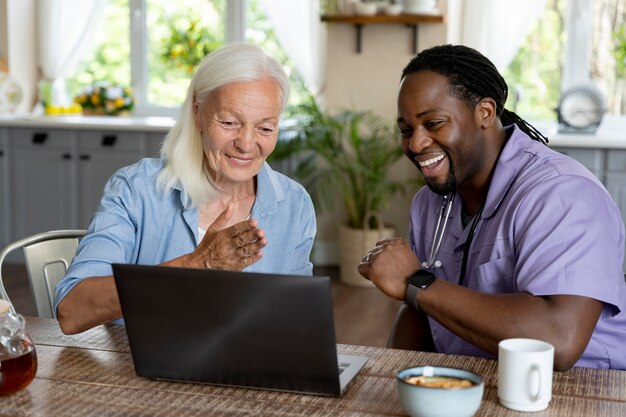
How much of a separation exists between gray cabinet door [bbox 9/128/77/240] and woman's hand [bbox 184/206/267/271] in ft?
13.3

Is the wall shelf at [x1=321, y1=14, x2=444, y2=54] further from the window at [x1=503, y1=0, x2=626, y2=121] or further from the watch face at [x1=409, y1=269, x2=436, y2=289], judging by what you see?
the watch face at [x1=409, y1=269, x2=436, y2=289]

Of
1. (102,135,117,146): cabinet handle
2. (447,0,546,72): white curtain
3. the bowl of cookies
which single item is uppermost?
(447,0,546,72): white curtain

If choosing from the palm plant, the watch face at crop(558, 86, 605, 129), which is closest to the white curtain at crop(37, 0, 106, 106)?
the palm plant

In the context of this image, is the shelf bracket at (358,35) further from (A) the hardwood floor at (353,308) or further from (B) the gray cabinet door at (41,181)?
(B) the gray cabinet door at (41,181)

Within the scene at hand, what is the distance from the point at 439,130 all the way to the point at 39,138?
A: 4201 mm

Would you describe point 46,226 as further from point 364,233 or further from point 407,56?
point 407,56

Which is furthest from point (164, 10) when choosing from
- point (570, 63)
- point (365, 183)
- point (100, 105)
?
point (570, 63)

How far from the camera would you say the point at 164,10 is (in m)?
6.21

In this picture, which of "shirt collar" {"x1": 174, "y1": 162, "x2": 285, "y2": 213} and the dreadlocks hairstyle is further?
"shirt collar" {"x1": 174, "y1": 162, "x2": 285, "y2": 213}

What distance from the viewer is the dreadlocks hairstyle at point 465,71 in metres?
1.94

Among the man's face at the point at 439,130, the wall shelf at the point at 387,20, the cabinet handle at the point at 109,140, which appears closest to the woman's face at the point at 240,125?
the man's face at the point at 439,130

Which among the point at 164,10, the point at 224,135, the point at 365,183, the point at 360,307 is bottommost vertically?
the point at 360,307

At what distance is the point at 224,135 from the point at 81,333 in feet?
1.79

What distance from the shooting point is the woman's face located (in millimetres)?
2082
